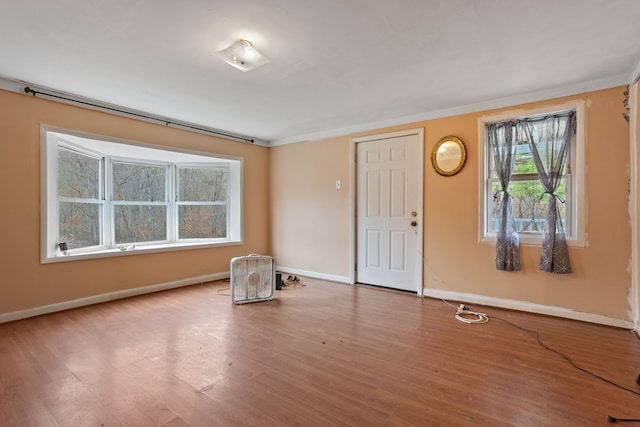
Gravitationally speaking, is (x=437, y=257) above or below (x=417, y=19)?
below

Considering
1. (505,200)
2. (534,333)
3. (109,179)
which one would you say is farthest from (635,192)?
(109,179)

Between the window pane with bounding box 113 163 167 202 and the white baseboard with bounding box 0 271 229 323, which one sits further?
the window pane with bounding box 113 163 167 202

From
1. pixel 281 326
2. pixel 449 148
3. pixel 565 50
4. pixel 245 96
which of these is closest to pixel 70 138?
pixel 245 96

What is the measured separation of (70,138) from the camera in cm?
354

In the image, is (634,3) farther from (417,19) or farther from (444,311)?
(444,311)

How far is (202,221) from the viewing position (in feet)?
16.5

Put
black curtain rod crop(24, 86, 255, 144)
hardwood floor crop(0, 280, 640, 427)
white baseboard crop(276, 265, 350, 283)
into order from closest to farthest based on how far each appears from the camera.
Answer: hardwood floor crop(0, 280, 640, 427) → black curtain rod crop(24, 86, 255, 144) → white baseboard crop(276, 265, 350, 283)

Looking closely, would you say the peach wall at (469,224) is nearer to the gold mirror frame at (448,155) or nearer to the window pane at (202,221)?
the gold mirror frame at (448,155)

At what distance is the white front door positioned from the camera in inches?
160

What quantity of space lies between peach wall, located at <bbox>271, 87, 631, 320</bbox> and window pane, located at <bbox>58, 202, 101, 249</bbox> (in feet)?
8.76

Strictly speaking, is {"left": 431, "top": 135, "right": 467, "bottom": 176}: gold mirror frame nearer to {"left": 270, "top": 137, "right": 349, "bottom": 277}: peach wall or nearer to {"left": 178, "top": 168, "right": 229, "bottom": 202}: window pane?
{"left": 270, "top": 137, "right": 349, "bottom": 277}: peach wall

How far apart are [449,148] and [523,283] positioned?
1737mm

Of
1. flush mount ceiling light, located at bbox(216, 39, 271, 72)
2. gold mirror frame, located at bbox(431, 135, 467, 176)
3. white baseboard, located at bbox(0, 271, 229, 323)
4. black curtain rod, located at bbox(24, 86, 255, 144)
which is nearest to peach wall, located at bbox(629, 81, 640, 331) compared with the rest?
gold mirror frame, located at bbox(431, 135, 467, 176)

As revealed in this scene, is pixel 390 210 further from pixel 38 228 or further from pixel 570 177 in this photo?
pixel 38 228
